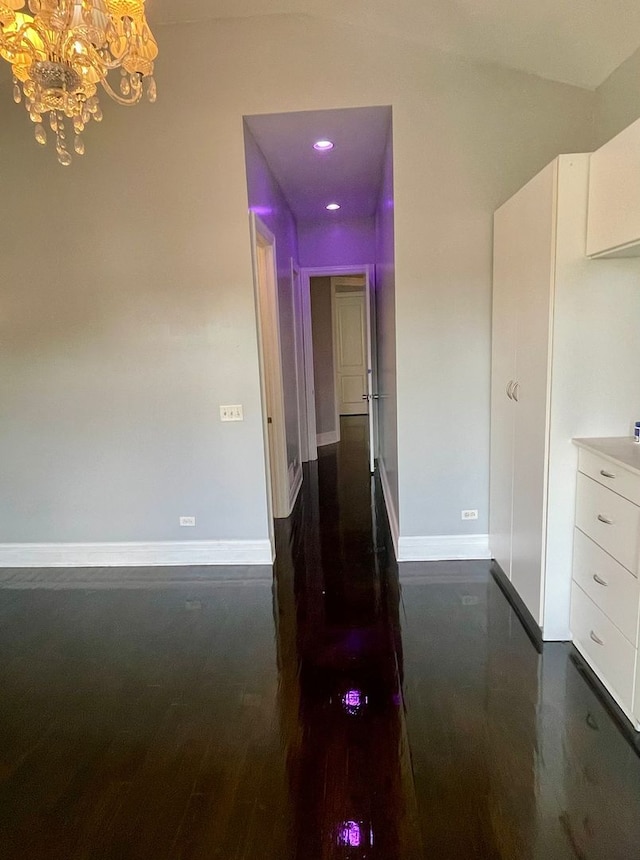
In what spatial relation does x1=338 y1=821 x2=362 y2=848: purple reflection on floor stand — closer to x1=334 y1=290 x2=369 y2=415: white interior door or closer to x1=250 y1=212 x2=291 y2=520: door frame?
x1=250 y1=212 x2=291 y2=520: door frame

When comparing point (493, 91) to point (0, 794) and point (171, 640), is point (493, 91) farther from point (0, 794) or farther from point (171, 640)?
point (0, 794)

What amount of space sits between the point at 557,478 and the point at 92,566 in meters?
3.01

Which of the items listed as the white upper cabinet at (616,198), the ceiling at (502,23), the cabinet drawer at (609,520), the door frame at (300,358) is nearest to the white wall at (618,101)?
the ceiling at (502,23)

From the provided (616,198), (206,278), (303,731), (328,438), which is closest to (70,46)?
(206,278)

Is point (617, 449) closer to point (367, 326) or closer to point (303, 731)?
point (303, 731)

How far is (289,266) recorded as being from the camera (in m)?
5.02

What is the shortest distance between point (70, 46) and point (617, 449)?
2.43 meters

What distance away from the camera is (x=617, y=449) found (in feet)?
6.93

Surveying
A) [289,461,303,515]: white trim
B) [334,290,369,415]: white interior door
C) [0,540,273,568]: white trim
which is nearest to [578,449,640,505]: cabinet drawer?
[0,540,273,568]: white trim

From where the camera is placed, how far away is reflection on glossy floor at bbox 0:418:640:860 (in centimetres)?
158

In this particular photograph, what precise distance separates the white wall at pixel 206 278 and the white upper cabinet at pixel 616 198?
997 millimetres

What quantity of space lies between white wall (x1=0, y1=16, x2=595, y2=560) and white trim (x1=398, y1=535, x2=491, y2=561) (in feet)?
0.25

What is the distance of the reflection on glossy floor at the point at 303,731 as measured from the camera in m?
1.58

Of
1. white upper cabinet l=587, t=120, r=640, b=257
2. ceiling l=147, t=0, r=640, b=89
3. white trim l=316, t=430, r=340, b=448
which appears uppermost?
ceiling l=147, t=0, r=640, b=89
